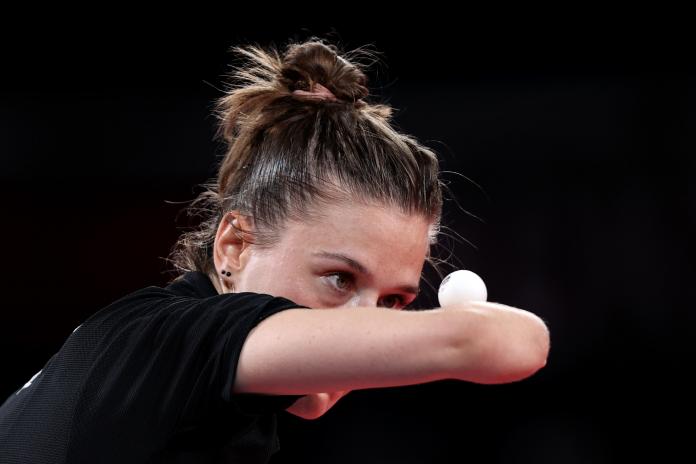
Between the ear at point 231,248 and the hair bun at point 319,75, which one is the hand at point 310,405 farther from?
the hair bun at point 319,75

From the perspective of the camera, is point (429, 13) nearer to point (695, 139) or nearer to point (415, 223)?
point (695, 139)

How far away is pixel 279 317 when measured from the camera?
886 millimetres

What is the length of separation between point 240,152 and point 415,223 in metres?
0.31

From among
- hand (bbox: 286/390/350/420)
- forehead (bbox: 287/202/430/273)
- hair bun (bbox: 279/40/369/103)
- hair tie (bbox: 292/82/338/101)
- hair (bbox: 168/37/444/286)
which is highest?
→ hair bun (bbox: 279/40/369/103)

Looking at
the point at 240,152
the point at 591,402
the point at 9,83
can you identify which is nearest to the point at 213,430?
the point at 240,152

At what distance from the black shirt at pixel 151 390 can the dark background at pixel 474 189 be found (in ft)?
6.16

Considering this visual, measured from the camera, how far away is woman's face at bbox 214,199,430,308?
45.6 inches

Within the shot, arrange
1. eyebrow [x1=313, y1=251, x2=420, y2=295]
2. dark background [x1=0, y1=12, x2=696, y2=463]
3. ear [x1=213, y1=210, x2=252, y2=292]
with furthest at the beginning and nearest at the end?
dark background [x1=0, y1=12, x2=696, y2=463] → ear [x1=213, y1=210, x2=252, y2=292] → eyebrow [x1=313, y1=251, x2=420, y2=295]

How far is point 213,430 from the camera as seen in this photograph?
0.97 meters

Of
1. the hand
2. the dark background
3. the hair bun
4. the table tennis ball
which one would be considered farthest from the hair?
the dark background

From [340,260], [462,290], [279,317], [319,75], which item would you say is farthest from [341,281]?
[319,75]

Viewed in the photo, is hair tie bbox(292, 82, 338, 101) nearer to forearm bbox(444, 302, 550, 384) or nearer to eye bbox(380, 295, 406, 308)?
eye bbox(380, 295, 406, 308)

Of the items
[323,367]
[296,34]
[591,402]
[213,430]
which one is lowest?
[591,402]

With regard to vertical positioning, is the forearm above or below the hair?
below
